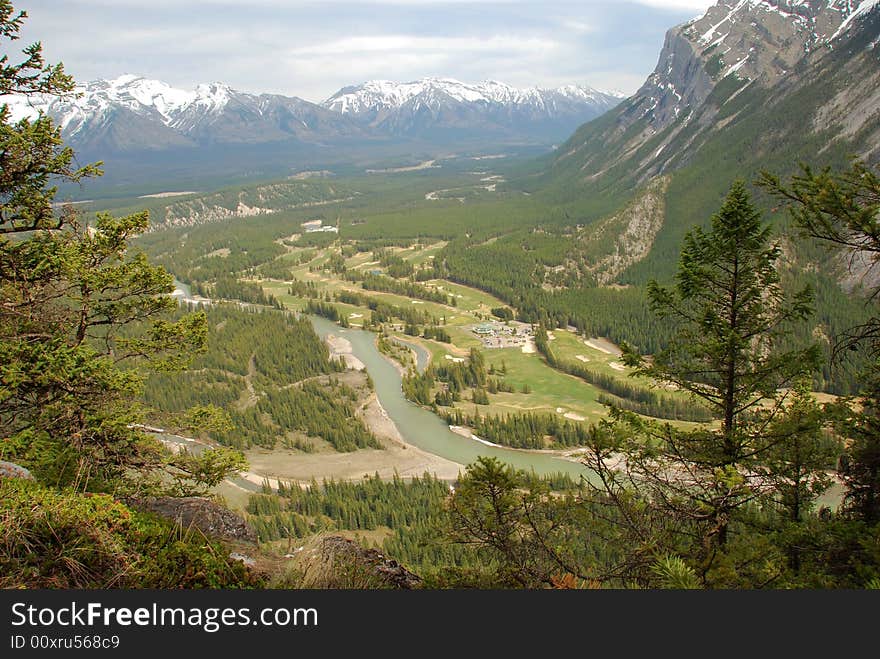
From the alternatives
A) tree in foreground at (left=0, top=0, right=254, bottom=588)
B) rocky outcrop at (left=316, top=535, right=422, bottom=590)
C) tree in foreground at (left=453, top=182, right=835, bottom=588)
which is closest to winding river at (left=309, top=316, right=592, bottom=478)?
tree in foreground at (left=453, top=182, right=835, bottom=588)

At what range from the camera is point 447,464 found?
5241 cm

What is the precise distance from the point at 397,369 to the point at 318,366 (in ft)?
35.2

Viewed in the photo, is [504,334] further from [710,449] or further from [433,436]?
[710,449]

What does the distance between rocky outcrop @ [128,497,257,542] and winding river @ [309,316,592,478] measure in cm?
2682

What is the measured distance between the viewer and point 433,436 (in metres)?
59.3

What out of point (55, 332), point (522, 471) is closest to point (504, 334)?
point (522, 471)

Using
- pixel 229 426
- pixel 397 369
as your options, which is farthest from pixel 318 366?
pixel 229 426

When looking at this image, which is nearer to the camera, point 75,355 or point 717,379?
point 75,355

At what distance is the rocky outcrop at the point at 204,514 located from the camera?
13430 millimetres

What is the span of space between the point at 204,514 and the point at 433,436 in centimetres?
4570

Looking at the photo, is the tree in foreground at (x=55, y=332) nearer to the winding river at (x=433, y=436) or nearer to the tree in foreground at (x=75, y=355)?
the tree in foreground at (x=75, y=355)

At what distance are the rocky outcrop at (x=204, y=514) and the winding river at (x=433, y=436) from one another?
26820 mm

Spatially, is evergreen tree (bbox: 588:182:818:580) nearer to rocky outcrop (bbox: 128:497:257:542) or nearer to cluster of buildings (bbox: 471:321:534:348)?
rocky outcrop (bbox: 128:497:257:542)

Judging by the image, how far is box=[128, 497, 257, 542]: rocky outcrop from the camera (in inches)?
529
